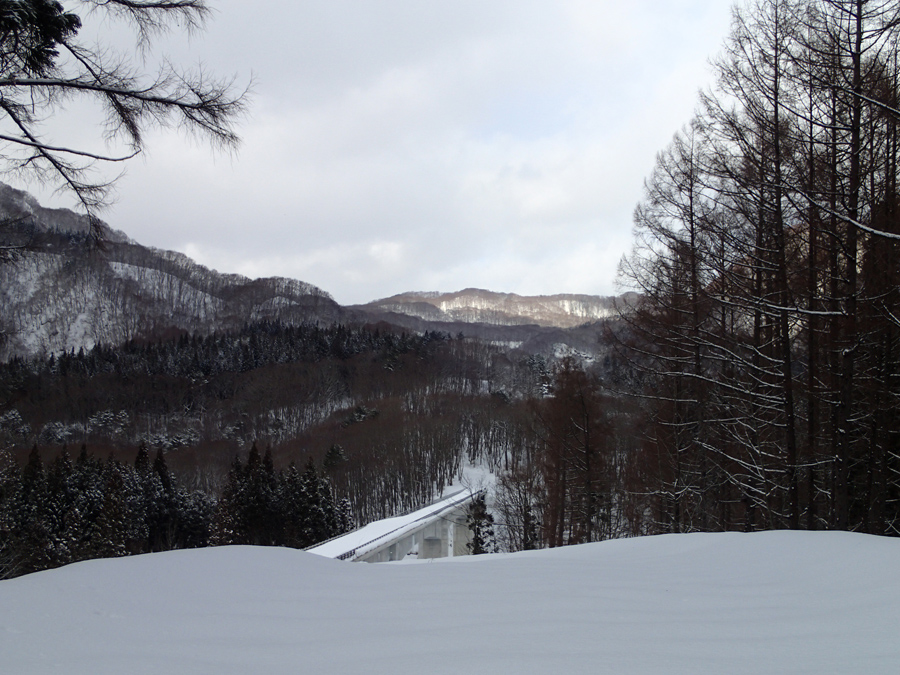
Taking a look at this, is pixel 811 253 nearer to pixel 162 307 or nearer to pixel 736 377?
pixel 736 377

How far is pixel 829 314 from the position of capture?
5668mm

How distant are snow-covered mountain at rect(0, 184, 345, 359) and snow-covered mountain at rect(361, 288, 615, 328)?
3745cm

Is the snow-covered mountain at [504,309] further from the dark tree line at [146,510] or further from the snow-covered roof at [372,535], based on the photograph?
the snow-covered roof at [372,535]

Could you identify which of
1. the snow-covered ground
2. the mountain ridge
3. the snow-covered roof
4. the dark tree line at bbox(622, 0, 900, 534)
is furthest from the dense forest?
the mountain ridge

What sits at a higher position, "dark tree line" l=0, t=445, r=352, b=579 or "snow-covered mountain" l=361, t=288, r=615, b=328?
"snow-covered mountain" l=361, t=288, r=615, b=328

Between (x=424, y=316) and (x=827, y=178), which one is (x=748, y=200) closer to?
(x=827, y=178)

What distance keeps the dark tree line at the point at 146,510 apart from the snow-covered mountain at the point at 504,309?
132 metres

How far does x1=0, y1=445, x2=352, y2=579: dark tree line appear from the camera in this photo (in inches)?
976

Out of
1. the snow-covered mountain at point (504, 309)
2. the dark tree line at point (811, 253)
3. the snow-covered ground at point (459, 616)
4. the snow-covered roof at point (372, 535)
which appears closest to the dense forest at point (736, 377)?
the dark tree line at point (811, 253)

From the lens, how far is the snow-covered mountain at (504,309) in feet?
568

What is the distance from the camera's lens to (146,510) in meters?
32.5

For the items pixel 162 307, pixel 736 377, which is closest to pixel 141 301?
pixel 162 307

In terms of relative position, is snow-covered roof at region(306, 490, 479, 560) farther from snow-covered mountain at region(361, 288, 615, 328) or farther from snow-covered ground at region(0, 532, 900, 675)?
snow-covered mountain at region(361, 288, 615, 328)

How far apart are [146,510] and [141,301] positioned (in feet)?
349
